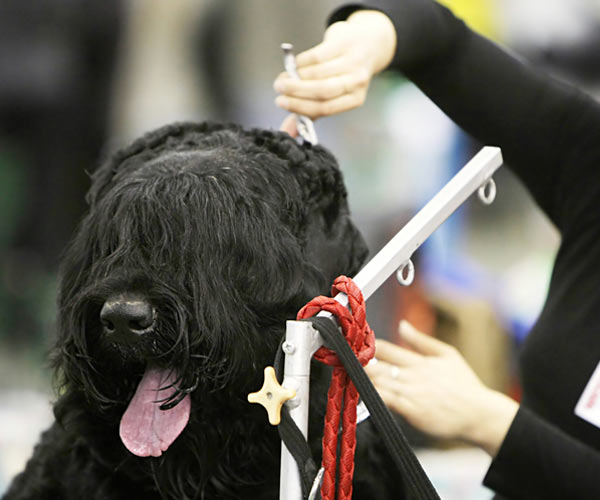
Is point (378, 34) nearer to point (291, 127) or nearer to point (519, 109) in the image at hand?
point (291, 127)

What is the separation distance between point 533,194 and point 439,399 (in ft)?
1.75

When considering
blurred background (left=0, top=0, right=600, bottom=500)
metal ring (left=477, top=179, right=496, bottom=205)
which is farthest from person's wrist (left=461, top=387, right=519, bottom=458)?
blurred background (left=0, top=0, right=600, bottom=500)

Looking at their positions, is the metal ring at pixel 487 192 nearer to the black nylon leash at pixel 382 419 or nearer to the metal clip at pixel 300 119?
the metal clip at pixel 300 119

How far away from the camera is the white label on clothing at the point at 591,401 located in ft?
5.12

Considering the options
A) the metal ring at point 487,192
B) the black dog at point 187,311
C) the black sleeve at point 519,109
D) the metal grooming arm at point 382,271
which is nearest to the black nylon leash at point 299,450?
the metal grooming arm at point 382,271

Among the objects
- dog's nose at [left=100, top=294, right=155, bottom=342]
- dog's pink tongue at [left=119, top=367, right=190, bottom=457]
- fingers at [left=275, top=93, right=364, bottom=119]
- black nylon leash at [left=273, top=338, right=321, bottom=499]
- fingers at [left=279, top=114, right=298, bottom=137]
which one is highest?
fingers at [left=275, top=93, right=364, bottom=119]

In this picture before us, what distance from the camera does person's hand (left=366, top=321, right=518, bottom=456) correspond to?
148 cm

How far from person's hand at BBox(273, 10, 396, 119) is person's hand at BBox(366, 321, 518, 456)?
1.37ft

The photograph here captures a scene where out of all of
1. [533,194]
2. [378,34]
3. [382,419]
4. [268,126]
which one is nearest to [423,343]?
[533,194]

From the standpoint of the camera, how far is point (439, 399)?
149 centimetres

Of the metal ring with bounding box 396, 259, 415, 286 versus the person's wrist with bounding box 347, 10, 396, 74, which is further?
the person's wrist with bounding box 347, 10, 396, 74

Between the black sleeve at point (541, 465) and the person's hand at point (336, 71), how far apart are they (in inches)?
24.2

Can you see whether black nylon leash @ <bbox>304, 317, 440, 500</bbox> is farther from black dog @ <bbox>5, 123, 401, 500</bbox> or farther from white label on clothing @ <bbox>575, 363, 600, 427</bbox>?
white label on clothing @ <bbox>575, 363, 600, 427</bbox>

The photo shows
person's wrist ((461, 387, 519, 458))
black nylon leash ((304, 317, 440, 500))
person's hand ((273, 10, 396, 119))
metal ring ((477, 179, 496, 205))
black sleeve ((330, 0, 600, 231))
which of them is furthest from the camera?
black sleeve ((330, 0, 600, 231))
